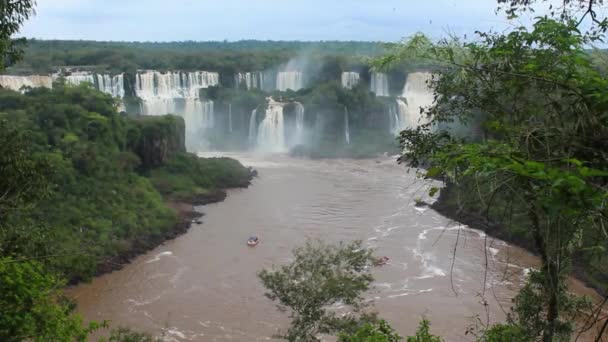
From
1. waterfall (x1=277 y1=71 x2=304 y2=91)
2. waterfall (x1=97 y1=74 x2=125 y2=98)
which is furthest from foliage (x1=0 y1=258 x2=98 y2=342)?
waterfall (x1=277 y1=71 x2=304 y2=91)

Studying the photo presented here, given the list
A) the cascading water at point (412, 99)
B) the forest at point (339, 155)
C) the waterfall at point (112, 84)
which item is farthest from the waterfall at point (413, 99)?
the waterfall at point (112, 84)

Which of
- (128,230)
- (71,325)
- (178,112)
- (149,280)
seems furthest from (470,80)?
(178,112)

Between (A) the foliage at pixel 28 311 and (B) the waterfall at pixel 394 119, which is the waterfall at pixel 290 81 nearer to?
(B) the waterfall at pixel 394 119

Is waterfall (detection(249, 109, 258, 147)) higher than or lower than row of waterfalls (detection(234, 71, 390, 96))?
lower

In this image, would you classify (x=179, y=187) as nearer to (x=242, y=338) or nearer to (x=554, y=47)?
(x=242, y=338)

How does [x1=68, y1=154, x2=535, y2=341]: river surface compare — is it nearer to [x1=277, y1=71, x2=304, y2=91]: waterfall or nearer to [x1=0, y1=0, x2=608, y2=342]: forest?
[x1=0, y1=0, x2=608, y2=342]: forest

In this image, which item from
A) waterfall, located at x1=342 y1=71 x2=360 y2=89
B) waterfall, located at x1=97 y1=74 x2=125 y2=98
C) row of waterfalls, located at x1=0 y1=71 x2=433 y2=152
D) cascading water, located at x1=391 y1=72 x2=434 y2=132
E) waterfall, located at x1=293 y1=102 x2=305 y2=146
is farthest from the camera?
waterfall, located at x1=342 y1=71 x2=360 y2=89
